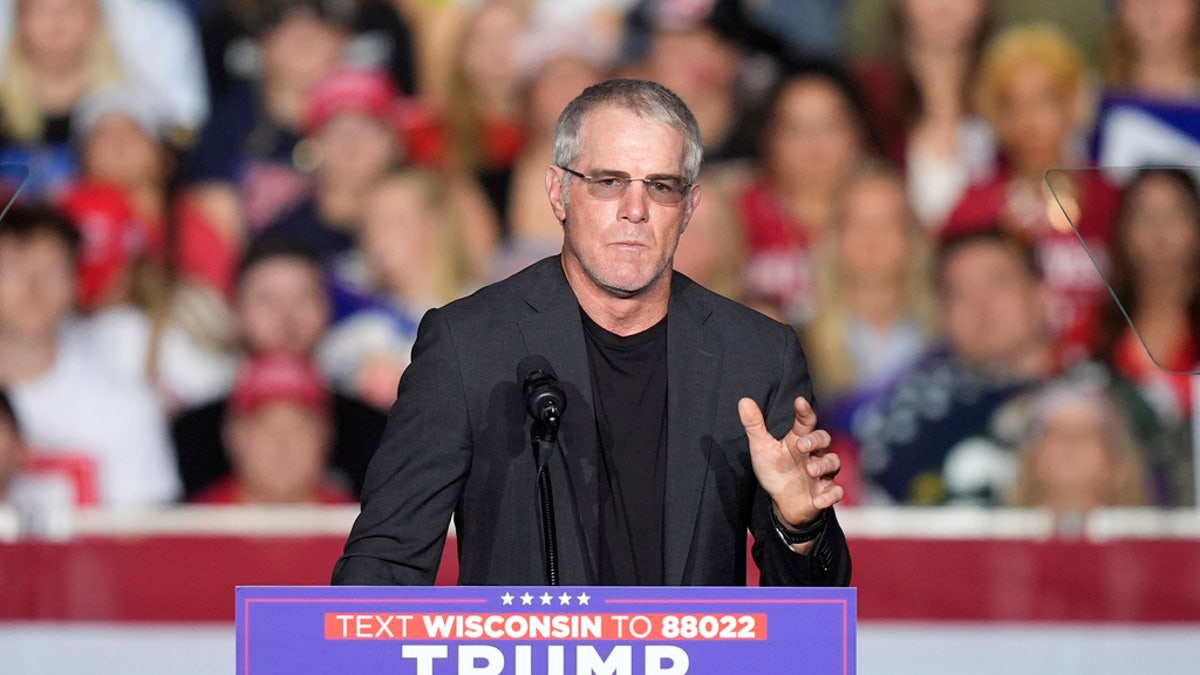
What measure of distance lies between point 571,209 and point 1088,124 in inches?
126

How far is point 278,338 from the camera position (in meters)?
4.76

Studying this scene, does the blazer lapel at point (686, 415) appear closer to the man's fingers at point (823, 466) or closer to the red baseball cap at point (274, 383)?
the man's fingers at point (823, 466)

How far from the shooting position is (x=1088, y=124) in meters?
4.74

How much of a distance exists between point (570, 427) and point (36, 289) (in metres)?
3.34

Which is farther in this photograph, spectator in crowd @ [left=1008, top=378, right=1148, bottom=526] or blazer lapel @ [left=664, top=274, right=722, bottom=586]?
spectator in crowd @ [left=1008, top=378, right=1148, bottom=526]

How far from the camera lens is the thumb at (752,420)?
169 cm

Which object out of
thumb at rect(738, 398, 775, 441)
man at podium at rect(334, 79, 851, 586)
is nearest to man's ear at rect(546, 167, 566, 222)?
man at podium at rect(334, 79, 851, 586)

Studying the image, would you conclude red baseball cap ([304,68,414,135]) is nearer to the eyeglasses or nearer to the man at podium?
the man at podium

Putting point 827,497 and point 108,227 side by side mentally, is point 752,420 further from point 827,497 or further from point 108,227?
point 108,227

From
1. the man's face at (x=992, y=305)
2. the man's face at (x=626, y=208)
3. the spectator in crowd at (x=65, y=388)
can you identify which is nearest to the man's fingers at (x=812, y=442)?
the man's face at (x=626, y=208)

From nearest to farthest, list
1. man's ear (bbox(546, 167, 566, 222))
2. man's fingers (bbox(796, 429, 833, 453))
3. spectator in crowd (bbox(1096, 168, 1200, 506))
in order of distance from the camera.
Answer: man's fingers (bbox(796, 429, 833, 453)) < man's ear (bbox(546, 167, 566, 222)) < spectator in crowd (bbox(1096, 168, 1200, 506))

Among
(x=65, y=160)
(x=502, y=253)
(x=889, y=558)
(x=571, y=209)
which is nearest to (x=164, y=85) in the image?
(x=65, y=160)

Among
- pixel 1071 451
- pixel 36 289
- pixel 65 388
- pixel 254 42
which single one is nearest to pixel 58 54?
pixel 254 42

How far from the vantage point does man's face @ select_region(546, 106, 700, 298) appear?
73.7 inches
